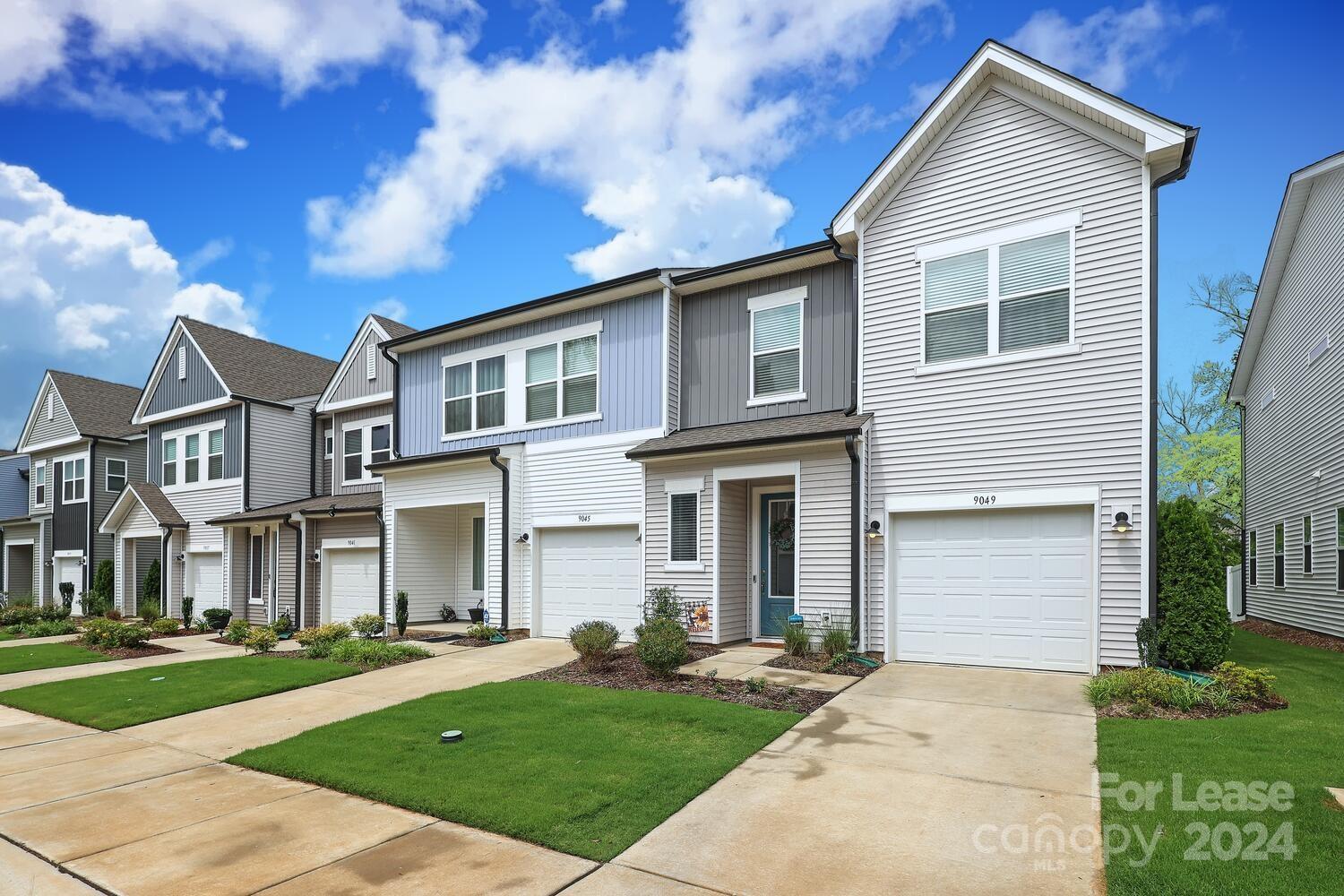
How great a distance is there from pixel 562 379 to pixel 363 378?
8775 mm

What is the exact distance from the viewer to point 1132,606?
9648mm

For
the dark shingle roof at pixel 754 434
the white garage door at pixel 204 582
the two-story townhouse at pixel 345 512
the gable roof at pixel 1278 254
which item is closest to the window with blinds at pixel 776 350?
the dark shingle roof at pixel 754 434

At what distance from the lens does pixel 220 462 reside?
2419cm

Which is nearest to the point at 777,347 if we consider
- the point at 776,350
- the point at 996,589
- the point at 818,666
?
the point at 776,350

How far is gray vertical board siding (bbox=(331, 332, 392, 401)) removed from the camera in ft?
70.0

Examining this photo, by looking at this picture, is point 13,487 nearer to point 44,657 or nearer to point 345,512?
point 44,657

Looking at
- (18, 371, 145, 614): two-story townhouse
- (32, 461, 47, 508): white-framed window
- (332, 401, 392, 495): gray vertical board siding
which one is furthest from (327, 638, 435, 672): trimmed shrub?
(32, 461, 47, 508): white-framed window

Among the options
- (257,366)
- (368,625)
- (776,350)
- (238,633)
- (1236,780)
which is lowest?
(238,633)

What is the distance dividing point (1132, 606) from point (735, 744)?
19.0ft

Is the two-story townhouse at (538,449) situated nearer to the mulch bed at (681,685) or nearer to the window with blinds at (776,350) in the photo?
the window with blinds at (776,350)

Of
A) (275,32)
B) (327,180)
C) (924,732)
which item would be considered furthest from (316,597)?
(924,732)

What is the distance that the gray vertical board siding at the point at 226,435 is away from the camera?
77.1ft

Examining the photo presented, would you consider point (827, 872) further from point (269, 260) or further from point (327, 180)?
point (269, 260)

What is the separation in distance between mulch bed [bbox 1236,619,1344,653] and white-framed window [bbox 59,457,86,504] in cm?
3728
